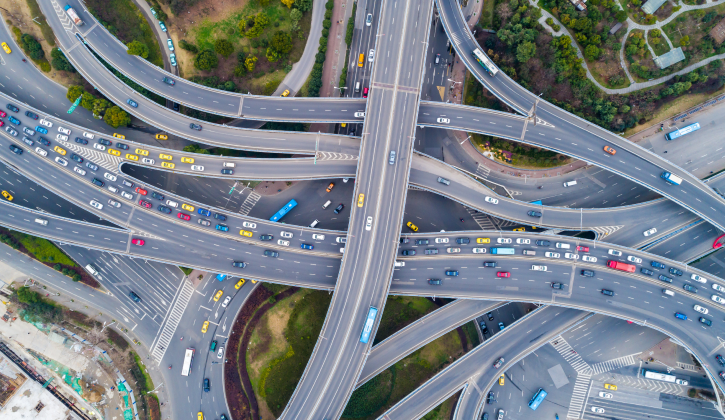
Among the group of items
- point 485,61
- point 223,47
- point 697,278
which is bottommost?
point 223,47

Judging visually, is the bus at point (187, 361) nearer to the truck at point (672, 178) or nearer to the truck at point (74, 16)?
the truck at point (74, 16)

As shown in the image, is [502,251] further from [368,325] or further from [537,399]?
[537,399]

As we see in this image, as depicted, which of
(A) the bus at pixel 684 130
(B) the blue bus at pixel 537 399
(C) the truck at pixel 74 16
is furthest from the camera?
(B) the blue bus at pixel 537 399

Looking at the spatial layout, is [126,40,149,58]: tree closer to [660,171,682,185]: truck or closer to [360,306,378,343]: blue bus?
[360,306,378,343]: blue bus

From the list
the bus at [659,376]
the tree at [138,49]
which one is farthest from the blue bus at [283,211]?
the bus at [659,376]

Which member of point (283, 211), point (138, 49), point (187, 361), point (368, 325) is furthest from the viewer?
point (283, 211)

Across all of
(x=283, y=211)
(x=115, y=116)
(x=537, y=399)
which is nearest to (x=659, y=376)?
(x=537, y=399)
